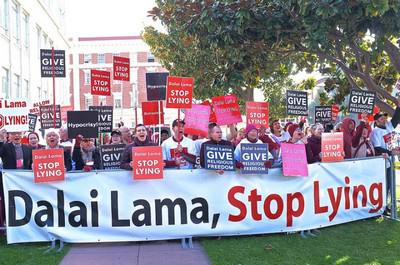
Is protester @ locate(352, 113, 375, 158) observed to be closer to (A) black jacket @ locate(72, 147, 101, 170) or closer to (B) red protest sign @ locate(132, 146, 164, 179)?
(B) red protest sign @ locate(132, 146, 164, 179)

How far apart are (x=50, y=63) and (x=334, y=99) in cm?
756

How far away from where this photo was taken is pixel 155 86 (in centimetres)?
966

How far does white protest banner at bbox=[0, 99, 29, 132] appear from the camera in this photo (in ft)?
34.3

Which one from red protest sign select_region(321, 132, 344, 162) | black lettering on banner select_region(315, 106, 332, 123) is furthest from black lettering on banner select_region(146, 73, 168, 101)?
black lettering on banner select_region(315, 106, 332, 123)

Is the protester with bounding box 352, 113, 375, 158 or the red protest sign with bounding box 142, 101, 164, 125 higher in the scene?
the red protest sign with bounding box 142, 101, 164, 125

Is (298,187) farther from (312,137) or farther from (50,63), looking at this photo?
(50,63)

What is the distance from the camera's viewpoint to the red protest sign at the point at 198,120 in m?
8.04

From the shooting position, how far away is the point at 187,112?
816cm

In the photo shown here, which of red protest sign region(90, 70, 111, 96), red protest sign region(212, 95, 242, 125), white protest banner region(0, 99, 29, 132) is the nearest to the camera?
red protest sign region(212, 95, 242, 125)

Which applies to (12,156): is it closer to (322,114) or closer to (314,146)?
(314,146)

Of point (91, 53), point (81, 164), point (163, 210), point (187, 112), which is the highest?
point (91, 53)

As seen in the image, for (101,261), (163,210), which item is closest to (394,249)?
(163,210)

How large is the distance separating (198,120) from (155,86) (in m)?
1.95

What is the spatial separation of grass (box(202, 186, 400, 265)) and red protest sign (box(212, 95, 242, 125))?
9.49 ft
